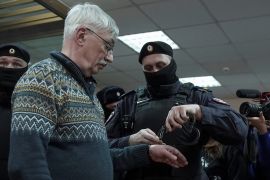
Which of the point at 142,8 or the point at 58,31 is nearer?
the point at 58,31

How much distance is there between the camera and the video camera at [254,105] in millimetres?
1690

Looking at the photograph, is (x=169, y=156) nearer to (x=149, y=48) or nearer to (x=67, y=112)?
(x=67, y=112)

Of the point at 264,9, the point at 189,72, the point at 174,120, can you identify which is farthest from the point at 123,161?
the point at 189,72

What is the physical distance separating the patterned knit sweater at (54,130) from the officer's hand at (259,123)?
920mm

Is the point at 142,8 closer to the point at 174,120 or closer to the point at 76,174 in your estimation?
the point at 174,120

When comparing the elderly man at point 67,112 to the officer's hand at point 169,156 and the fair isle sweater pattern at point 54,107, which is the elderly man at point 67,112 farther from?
the officer's hand at point 169,156

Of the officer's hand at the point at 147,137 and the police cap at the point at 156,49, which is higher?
the police cap at the point at 156,49

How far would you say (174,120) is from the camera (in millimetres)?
1236

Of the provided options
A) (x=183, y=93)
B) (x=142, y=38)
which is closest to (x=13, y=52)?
(x=183, y=93)

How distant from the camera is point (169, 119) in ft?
4.10

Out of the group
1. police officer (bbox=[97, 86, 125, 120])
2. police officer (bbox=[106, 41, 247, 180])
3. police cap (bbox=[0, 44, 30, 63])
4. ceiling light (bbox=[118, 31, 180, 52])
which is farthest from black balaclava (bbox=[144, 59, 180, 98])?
ceiling light (bbox=[118, 31, 180, 52])

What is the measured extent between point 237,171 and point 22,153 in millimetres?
1398

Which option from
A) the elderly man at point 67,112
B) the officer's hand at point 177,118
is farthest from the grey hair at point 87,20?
the officer's hand at point 177,118

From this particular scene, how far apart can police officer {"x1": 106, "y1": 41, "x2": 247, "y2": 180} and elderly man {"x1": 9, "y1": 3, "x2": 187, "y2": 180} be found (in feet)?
1.06
